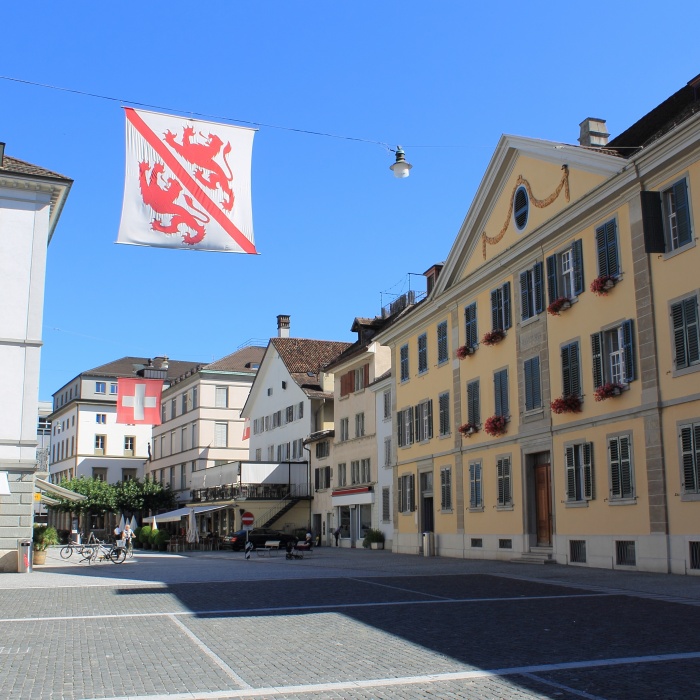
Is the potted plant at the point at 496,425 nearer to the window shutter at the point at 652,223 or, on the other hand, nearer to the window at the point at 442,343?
the window at the point at 442,343

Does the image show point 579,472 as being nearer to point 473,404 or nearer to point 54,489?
point 473,404

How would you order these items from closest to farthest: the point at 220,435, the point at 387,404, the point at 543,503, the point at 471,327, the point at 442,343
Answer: the point at 543,503 < the point at 471,327 < the point at 442,343 < the point at 387,404 < the point at 220,435

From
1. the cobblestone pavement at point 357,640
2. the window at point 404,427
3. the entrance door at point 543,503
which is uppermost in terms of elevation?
the window at point 404,427

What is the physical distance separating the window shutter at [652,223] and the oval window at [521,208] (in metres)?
7.17

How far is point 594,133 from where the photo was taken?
31.9 meters

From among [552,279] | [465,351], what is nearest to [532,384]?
[552,279]

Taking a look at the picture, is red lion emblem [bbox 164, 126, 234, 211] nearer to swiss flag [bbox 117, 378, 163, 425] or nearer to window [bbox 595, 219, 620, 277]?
window [bbox 595, 219, 620, 277]

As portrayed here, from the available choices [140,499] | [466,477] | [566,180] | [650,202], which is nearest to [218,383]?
[140,499]

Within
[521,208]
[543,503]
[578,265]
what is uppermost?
[521,208]

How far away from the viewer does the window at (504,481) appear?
97.6 feet

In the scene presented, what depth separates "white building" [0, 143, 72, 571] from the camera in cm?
2602

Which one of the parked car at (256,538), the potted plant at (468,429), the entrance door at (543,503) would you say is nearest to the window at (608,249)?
the entrance door at (543,503)

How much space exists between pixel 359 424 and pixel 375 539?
665cm

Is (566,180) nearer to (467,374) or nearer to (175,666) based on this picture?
(467,374)
